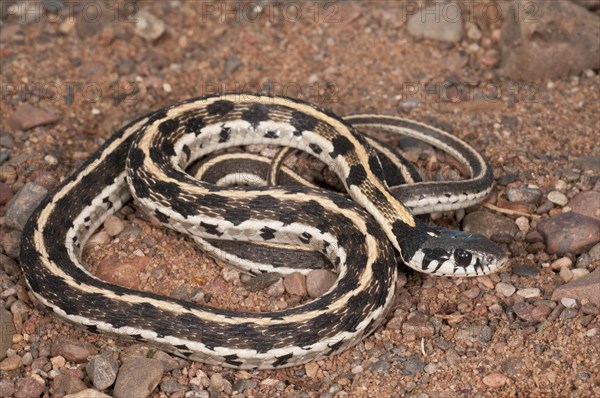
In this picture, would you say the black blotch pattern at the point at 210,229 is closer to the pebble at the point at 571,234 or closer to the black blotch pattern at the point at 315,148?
the black blotch pattern at the point at 315,148

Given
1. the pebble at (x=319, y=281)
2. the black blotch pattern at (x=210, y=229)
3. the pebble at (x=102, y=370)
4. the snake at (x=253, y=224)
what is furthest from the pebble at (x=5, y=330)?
the pebble at (x=319, y=281)

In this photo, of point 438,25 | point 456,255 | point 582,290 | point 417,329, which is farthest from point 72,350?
point 438,25

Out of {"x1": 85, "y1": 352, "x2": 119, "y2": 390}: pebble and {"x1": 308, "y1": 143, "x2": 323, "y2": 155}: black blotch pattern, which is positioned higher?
{"x1": 308, "y1": 143, "x2": 323, "y2": 155}: black blotch pattern

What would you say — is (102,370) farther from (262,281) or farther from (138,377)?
(262,281)

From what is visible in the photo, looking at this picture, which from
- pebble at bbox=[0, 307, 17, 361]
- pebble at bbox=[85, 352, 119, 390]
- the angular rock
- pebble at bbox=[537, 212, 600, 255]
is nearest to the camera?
pebble at bbox=[85, 352, 119, 390]

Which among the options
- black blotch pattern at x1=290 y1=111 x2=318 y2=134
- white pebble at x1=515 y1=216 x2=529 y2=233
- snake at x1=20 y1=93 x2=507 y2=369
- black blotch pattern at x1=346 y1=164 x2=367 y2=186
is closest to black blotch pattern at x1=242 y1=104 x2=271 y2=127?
snake at x1=20 y1=93 x2=507 y2=369

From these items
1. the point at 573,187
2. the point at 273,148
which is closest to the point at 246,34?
the point at 273,148

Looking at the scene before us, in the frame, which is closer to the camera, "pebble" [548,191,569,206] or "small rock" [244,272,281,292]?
"small rock" [244,272,281,292]

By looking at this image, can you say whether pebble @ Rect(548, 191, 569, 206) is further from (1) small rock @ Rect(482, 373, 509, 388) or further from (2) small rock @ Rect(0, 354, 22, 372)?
(2) small rock @ Rect(0, 354, 22, 372)
